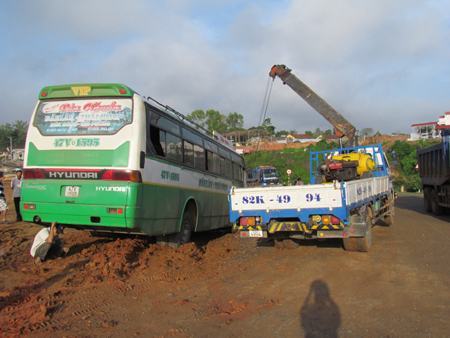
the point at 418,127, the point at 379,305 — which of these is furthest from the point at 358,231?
the point at 418,127

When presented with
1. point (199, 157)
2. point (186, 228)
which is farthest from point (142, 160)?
point (199, 157)

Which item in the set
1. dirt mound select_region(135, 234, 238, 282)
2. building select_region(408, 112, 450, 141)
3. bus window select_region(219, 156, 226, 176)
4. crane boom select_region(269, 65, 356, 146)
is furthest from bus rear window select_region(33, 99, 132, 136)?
building select_region(408, 112, 450, 141)

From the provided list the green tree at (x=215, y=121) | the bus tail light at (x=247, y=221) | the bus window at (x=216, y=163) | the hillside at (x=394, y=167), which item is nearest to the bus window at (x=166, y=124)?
the bus tail light at (x=247, y=221)

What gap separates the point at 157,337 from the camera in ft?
14.0

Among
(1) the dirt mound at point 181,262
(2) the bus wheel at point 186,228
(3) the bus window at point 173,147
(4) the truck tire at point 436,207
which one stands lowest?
(1) the dirt mound at point 181,262

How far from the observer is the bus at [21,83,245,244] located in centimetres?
678

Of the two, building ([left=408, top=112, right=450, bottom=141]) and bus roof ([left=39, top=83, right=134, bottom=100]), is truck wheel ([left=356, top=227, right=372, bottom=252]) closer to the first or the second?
bus roof ([left=39, top=83, right=134, bottom=100])

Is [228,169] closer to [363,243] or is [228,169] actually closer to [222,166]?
[222,166]

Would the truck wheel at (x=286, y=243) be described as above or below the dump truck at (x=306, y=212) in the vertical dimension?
below

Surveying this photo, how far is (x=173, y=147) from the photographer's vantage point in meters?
8.43

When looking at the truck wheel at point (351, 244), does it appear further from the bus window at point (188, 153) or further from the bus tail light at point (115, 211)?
the bus tail light at point (115, 211)

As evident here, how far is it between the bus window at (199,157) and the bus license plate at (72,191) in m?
3.40

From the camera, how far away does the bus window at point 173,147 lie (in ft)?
26.8

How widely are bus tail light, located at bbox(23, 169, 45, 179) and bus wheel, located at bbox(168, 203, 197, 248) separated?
285cm
